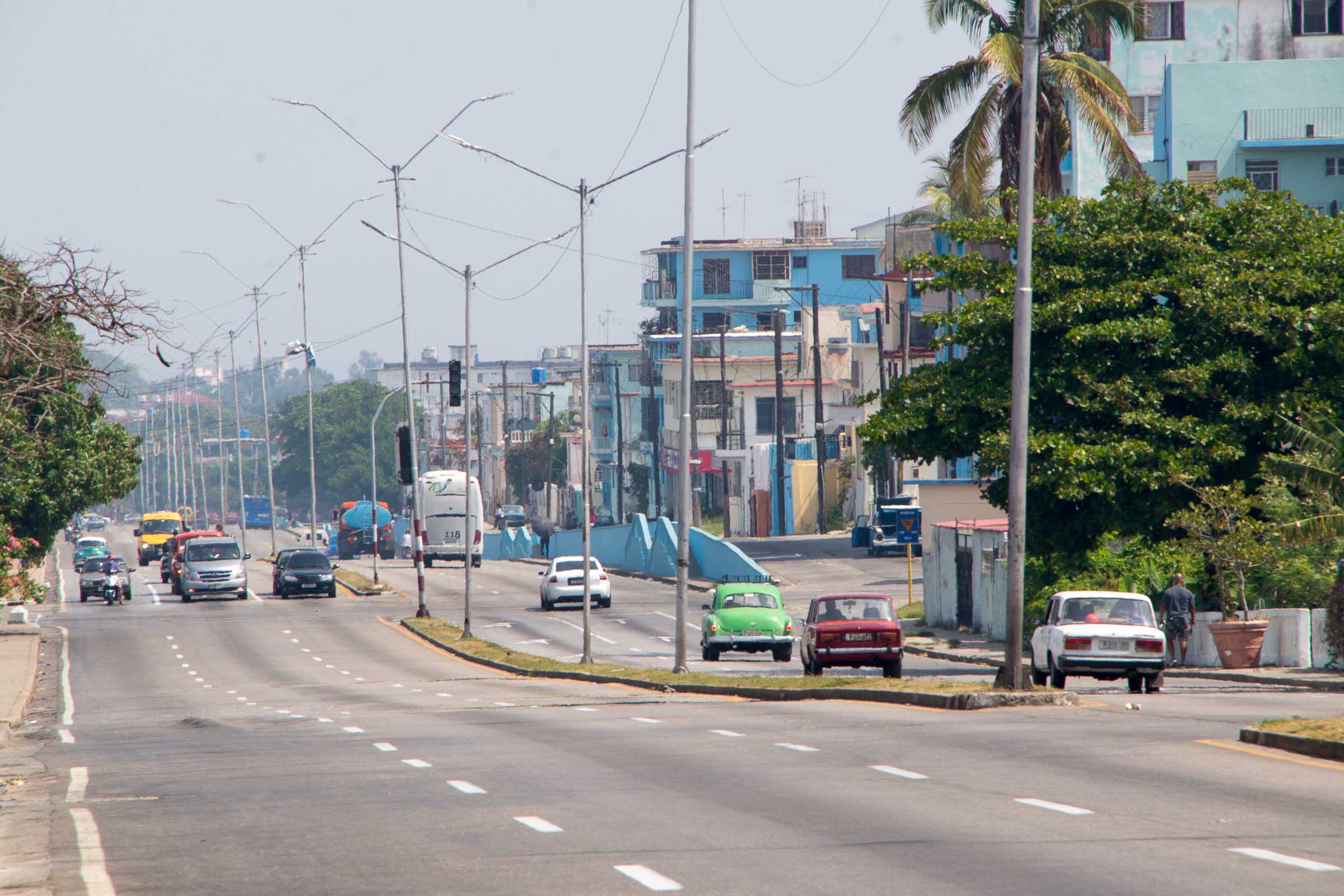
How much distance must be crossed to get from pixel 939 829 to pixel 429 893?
11.3ft

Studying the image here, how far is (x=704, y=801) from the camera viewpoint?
40.3 feet

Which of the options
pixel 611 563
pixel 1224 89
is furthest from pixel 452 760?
pixel 611 563

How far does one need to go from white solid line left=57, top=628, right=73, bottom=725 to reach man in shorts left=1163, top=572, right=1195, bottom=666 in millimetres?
18335

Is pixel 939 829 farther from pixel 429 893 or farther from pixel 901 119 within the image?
pixel 901 119

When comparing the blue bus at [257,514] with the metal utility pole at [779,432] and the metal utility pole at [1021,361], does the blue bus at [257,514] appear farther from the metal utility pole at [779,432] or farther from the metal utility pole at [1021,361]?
the metal utility pole at [1021,361]

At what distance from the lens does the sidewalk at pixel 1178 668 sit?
26.4 meters

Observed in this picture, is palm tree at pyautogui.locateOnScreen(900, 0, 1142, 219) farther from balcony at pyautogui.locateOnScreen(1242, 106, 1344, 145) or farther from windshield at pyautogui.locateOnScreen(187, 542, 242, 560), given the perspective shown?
windshield at pyautogui.locateOnScreen(187, 542, 242, 560)

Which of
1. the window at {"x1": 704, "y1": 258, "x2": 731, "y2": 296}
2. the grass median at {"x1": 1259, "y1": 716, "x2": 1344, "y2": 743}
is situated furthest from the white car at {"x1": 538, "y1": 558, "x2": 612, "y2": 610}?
the window at {"x1": 704, "y1": 258, "x2": 731, "y2": 296}

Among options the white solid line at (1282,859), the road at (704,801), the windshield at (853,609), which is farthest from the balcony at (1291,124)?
the white solid line at (1282,859)

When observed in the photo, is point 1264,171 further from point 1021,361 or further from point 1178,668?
point 1021,361

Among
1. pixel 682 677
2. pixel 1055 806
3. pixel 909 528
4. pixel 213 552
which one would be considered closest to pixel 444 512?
pixel 213 552

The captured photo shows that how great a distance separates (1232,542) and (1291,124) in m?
31.6

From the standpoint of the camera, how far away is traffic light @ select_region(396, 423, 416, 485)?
48688 mm

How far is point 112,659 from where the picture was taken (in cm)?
4175
